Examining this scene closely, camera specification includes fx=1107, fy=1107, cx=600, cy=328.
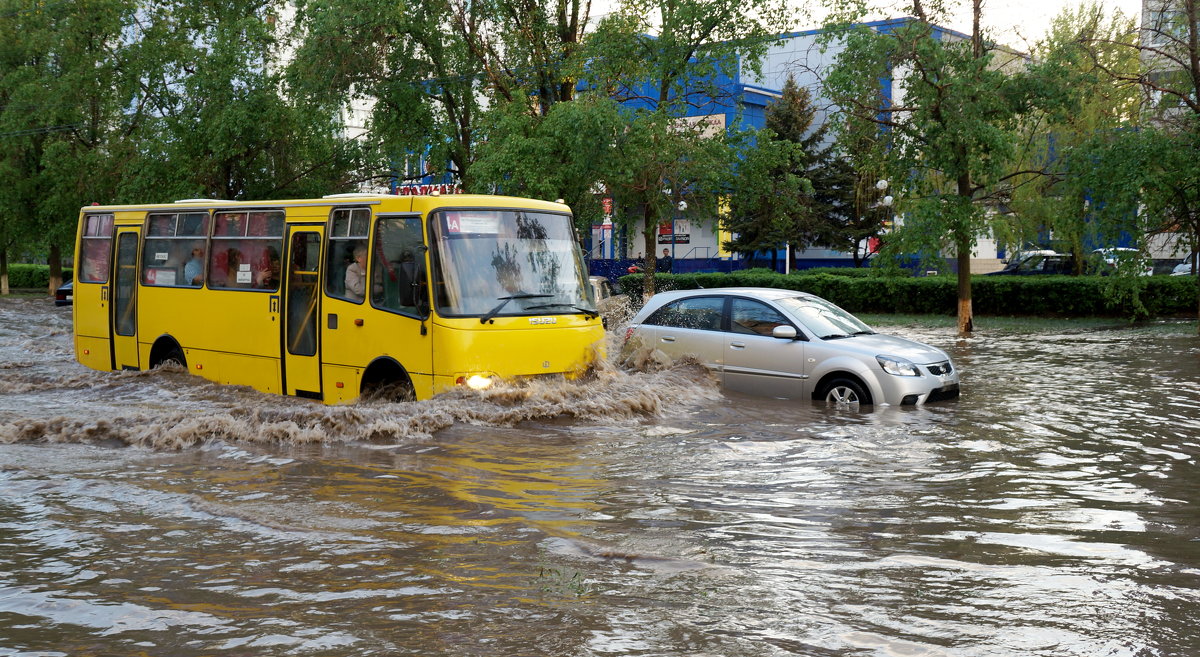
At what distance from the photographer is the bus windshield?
1166 cm

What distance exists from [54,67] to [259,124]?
1686 cm

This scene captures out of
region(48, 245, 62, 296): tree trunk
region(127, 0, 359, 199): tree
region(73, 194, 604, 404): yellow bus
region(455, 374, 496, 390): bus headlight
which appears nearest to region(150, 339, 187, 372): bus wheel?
region(73, 194, 604, 404): yellow bus

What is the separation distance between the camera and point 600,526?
7340 mm

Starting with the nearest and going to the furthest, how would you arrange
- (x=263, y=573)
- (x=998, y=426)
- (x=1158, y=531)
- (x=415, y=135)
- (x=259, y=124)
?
(x=263, y=573)
(x=1158, y=531)
(x=998, y=426)
(x=415, y=135)
(x=259, y=124)

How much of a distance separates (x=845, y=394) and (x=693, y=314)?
2419 mm

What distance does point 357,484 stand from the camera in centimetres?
886

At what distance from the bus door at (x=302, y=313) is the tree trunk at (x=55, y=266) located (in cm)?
3816

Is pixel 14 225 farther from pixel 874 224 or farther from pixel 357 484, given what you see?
pixel 357 484

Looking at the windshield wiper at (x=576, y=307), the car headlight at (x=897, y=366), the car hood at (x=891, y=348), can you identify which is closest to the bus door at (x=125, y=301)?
the windshield wiper at (x=576, y=307)

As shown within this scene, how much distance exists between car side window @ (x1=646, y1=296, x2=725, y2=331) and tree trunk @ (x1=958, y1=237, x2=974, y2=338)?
13170 millimetres

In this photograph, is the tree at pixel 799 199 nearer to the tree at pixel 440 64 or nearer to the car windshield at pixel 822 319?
the tree at pixel 440 64

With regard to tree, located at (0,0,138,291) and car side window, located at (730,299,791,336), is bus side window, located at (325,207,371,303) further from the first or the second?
tree, located at (0,0,138,291)

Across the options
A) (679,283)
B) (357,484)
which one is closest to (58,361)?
(357,484)

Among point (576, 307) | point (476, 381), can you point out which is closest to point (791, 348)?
point (576, 307)
